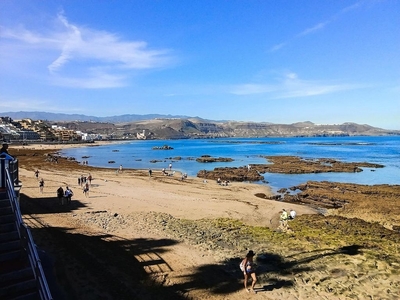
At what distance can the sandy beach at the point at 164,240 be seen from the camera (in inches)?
392

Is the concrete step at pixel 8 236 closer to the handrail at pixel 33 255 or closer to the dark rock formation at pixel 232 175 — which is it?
the handrail at pixel 33 255

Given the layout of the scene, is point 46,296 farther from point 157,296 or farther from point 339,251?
point 339,251

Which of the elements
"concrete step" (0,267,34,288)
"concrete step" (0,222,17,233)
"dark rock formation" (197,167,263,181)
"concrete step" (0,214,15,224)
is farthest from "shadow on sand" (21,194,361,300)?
"dark rock formation" (197,167,263,181)

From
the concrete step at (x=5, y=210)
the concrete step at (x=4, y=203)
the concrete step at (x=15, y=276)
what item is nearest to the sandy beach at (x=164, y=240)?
the concrete step at (x=15, y=276)

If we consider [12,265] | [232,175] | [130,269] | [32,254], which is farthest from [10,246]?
[232,175]

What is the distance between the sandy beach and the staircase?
226 centimetres

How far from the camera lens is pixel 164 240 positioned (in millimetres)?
14773

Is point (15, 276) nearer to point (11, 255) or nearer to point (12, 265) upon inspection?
point (12, 265)

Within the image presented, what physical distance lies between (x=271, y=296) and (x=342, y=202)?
2218 centimetres

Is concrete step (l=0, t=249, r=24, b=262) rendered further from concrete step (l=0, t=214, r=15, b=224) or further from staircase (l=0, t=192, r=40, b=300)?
concrete step (l=0, t=214, r=15, b=224)

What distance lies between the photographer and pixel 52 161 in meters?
62.4

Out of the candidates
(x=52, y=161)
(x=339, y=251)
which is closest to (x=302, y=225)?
(x=339, y=251)

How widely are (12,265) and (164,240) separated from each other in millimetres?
8527

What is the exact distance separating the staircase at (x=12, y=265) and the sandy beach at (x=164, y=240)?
2255mm
